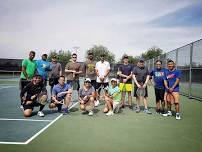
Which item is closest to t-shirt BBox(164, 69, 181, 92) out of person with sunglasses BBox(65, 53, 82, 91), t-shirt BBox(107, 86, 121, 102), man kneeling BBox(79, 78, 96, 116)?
t-shirt BBox(107, 86, 121, 102)

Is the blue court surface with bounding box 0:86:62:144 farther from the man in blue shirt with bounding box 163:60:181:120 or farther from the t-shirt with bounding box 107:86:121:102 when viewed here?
the man in blue shirt with bounding box 163:60:181:120

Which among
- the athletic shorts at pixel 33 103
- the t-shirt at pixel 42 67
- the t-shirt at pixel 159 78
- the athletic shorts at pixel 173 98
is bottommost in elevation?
the athletic shorts at pixel 33 103

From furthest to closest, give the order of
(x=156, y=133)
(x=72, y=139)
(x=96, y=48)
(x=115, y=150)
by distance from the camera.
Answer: (x=96, y=48), (x=156, y=133), (x=72, y=139), (x=115, y=150)

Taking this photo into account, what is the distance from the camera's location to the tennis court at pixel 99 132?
4945 mm

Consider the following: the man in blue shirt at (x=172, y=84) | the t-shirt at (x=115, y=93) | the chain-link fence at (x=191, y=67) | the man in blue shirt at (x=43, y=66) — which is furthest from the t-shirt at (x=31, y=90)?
the chain-link fence at (x=191, y=67)

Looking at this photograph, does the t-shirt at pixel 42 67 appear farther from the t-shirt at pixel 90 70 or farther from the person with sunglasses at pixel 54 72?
the t-shirt at pixel 90 70

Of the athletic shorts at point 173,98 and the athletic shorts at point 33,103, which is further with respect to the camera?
the athletic shorts at point 173,98

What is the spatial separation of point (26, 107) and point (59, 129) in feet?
6.61

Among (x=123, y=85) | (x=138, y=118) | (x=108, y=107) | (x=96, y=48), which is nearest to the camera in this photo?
(x=138, y=118)

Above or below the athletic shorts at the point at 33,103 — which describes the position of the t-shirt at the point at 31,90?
above

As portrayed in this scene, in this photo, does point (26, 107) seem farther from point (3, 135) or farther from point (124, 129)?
point (124, 129)

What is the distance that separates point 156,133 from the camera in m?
6.02

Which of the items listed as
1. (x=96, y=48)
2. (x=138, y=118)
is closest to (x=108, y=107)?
(x=138, y=118)

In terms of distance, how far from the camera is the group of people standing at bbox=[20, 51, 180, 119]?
314 inches
